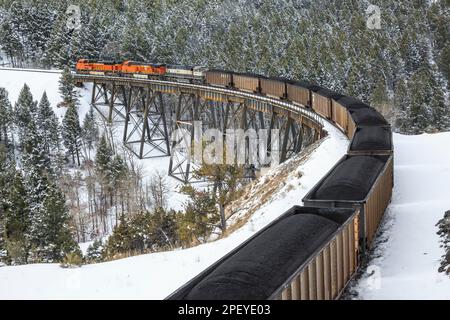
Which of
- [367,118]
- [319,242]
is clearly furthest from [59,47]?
[319,242]

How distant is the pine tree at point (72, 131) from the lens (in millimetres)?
56125

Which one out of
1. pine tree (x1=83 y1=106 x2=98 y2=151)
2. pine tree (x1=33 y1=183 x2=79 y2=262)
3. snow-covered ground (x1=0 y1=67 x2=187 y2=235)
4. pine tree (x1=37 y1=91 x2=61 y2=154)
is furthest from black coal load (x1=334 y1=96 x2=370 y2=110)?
pine tree (x1=37 y1=91 x2=61 y2=154)

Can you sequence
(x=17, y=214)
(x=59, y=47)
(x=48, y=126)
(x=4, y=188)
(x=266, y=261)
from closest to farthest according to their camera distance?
(x=266, y=261) < (x=17, y=214) < (x=4, y=188) < (x=48, y=126) < (x=59, y=47)

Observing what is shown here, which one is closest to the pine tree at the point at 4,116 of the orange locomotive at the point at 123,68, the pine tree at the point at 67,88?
the pine tree at the point at 67,88

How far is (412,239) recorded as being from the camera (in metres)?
10.7

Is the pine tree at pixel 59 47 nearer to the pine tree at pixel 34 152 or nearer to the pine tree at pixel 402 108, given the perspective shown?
the pine tree at pixel 34 152

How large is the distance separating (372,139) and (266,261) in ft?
29.1

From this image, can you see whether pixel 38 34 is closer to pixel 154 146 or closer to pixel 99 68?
pixel 99 68

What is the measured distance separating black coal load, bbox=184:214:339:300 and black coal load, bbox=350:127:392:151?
230 inches

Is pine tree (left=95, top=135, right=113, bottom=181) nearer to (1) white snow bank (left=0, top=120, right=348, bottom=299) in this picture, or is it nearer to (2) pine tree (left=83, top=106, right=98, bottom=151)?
(2) pine tree (left=83, top=106, right=98, bottom=151)

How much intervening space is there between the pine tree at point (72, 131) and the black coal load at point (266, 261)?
169ft

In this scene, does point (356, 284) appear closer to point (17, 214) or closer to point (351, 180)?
point (351, 180)
